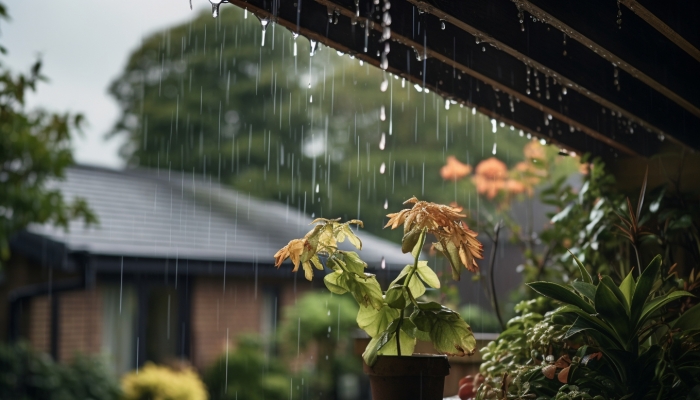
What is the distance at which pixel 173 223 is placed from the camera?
824 cm

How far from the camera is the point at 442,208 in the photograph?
5.02 feet

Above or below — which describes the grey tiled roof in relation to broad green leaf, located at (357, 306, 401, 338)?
above

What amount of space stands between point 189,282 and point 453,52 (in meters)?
6.52

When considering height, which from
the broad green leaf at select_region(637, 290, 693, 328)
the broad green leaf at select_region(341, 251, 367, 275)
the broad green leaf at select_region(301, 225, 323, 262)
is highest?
the broad green leaf at select_region(301, 225, 323, 262)

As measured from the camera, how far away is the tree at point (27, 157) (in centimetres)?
327

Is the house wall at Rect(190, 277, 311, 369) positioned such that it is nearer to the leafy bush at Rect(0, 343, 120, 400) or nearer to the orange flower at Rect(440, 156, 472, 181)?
the leafy bush at Rect(0, 343, 120, 400)

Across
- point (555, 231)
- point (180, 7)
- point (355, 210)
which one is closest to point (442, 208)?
point (555, 231)

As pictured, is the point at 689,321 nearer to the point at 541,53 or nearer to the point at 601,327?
the point at 601,327

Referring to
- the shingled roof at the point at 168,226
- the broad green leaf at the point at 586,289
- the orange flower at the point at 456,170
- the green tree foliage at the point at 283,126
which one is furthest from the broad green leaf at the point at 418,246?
the green tree foliage at the point at 283,126

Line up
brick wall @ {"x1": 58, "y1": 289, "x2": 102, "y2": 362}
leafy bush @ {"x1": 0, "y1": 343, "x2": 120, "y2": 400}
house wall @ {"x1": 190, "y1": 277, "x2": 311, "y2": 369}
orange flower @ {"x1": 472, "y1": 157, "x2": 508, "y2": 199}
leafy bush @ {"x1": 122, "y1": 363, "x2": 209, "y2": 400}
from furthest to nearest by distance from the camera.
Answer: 1. house wall @ {"x1": 190, "y1": 277, "x2": 311, "y2": 369}
2. brick wall @ {"x1": 58, "y1": 289, "x2": 102, "y2": 362}
3. leafy bush @ {"x1": 122, "y1": 363, "x2": 209, "y2": 400}
4. leafy bush @ {"x1": 0, "y1": 343, "x2": 120, "y2": 400}
5. orange flower @ {"x1": 472, "y1": 157, "x2": 508, "y2": 199}

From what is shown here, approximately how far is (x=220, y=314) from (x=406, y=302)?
690cm

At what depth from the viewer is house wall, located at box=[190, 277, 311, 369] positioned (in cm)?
794

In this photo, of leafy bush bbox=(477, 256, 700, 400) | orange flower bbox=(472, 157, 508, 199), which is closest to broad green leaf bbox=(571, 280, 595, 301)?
leafy bush bbox=(477, 256, 700, 400)

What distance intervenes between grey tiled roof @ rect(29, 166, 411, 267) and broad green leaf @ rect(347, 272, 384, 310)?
5310mm
